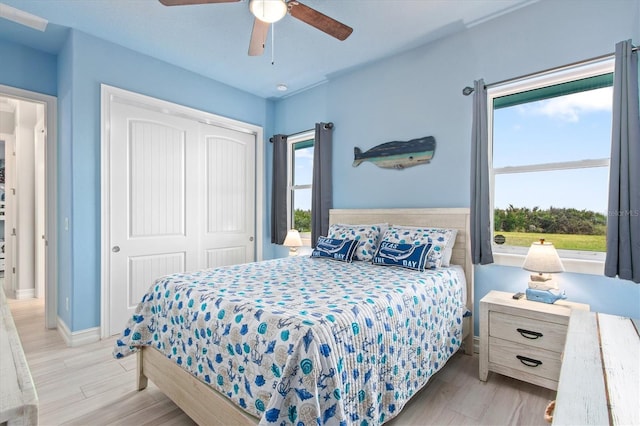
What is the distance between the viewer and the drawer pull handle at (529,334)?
2.04 metres

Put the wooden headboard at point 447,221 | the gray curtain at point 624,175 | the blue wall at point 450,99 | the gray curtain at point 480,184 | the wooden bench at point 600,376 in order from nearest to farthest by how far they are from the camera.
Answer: the wooden bench at point 600,376, the gray curtain at point 624,175, the blue wall at point 450,99, the gray curtain at point 480,184, the wooden headboard at point 447,221

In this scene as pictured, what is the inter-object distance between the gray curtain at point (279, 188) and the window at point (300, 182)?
0.48ft

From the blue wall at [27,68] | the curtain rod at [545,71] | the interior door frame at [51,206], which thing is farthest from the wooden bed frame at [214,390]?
the blue wall at [27,68]

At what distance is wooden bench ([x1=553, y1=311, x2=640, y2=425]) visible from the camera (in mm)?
738

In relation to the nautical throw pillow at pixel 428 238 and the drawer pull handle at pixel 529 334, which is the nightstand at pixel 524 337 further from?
the nautical throw pillow at pixel 428 238

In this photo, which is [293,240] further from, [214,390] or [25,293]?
[25,293]

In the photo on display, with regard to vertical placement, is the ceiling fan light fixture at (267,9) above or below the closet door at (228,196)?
above

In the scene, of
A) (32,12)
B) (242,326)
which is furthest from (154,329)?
(32,12)

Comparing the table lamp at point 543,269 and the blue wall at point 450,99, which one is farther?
the blue wall at point 450,99

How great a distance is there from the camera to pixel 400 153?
3236mm

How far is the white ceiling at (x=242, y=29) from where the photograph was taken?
249 cm

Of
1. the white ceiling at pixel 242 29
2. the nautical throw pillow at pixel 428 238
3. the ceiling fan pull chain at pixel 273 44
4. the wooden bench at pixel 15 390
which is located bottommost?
the wooden bench at pixel 15 390

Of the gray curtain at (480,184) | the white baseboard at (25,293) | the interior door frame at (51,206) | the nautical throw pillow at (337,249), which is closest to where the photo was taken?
the gray curtain at (480,184)

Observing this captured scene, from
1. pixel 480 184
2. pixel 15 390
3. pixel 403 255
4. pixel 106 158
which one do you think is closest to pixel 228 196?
pixel 106 158
